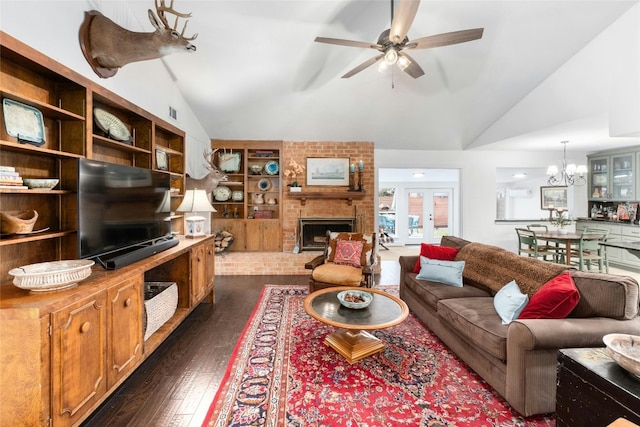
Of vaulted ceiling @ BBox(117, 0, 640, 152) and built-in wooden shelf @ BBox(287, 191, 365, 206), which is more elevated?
vaulted ceiling @ BBox(117, 0, 640, 152)

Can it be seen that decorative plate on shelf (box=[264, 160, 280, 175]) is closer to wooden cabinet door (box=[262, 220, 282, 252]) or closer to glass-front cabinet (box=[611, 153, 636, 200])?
wooden cabinet door (box=[262, 220, 282, 252])

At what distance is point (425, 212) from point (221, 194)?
6.24 metres

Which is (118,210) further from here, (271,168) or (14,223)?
(271,168)

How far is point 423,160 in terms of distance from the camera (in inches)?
225

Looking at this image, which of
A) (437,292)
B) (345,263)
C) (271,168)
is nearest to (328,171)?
(271,168)

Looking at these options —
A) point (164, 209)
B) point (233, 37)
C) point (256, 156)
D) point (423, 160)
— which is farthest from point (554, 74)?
point (164, 209)

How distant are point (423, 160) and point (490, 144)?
3.99 feet

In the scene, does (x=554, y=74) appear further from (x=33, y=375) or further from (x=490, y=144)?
(x=33, y=375)

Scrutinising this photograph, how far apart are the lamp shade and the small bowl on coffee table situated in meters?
2.03

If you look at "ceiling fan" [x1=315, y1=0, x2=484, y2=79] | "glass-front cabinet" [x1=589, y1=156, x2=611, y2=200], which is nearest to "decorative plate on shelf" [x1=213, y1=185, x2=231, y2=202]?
"ceiling fan" [x1=315, y1=0, x2=484, y2=79]

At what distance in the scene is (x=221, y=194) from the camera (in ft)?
17.1

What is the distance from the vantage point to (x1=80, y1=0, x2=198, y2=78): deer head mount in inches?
84.4

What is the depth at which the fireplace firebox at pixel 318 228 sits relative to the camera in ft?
17.3

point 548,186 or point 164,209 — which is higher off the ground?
point 548,186
